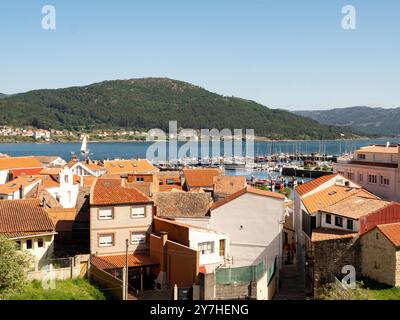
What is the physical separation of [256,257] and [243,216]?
198cm

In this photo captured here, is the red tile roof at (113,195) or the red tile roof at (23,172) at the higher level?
the red tile roof at (113,195)

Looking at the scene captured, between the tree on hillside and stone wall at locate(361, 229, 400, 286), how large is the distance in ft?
40.5

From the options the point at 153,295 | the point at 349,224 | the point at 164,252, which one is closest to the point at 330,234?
the point at 349,224

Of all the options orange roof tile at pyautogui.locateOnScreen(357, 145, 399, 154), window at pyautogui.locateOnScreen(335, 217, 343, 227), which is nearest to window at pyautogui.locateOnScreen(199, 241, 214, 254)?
window at pyautogui.locateOnScreen(335, 217, 343, 227)

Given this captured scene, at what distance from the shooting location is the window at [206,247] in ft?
71.6

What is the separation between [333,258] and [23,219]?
12.8 meters

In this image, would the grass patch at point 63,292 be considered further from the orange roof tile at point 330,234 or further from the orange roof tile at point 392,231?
the orange roof tile at point 392,231

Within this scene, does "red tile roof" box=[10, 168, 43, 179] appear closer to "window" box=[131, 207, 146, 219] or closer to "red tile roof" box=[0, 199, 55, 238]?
"red tile roof" box=[0, 199, 55, 238]

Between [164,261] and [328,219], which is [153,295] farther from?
[328,219]

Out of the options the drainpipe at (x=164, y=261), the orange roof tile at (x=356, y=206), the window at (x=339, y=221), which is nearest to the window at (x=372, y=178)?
the orange roof tile at (x=356, y=206)

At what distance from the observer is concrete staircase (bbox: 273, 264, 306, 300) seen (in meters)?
20.8

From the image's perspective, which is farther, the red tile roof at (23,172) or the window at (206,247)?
the red tile roof at (23,172)

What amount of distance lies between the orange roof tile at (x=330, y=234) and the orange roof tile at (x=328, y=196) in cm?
188
